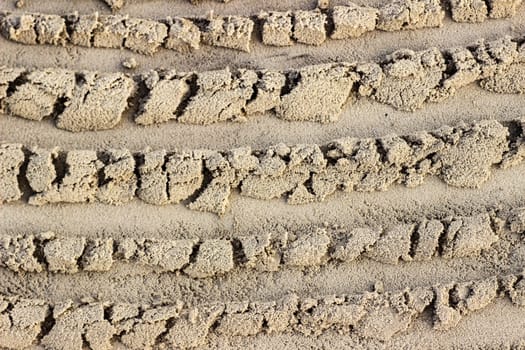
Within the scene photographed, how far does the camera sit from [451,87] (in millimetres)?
2410

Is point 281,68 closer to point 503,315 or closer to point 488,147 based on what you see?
point 488,147

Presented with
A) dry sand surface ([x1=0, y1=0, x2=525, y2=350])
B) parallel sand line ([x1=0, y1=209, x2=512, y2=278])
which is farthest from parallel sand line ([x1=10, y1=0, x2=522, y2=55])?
parallel sand line ([x1=0, y1=209, x2=512, y2=278])

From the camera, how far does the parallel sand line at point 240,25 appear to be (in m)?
2.41

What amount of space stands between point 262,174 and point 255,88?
1.00 feet

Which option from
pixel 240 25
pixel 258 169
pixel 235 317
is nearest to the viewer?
pixel 235 317

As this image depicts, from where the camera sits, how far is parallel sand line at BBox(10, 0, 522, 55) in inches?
95.0

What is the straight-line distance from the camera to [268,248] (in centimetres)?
228

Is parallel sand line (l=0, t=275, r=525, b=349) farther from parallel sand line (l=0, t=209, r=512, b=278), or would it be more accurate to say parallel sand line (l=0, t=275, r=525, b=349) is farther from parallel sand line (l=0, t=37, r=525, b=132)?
parallel sand line (l=0, t=37, r=525, b=132)

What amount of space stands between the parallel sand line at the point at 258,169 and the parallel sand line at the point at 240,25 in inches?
15.7

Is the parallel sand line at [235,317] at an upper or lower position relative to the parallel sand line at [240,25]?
lower

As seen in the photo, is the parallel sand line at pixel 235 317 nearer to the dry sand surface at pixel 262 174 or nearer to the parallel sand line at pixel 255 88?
the dry sand surface at pixel 262 174

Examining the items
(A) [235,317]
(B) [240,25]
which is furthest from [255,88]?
(A) [235,317]

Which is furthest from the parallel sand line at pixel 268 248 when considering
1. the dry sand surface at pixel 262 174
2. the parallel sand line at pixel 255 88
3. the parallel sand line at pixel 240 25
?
the parallel sand line at pixel 240 25

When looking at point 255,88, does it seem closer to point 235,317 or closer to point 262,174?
point 262,174
